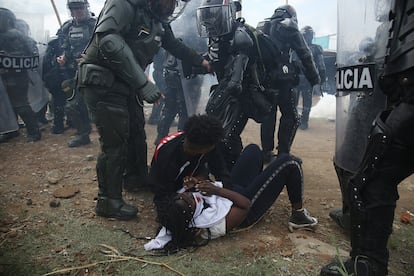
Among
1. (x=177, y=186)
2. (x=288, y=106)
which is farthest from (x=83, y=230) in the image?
(x=288, y=106)

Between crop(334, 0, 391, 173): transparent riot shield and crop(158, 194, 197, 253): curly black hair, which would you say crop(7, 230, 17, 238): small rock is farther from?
crop(334, 0, 391, 173): transparent riot shield

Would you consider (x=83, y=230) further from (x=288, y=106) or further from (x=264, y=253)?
(x=288, y=106)

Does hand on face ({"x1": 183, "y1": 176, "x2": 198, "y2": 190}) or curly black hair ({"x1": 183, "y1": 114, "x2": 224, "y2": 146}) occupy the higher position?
curly black hair ({"x1": 183, "y1": 114, "x2": 224, "y2": 146})

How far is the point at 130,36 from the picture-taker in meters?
2.79

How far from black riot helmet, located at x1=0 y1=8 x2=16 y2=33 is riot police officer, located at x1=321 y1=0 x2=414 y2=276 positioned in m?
5.11

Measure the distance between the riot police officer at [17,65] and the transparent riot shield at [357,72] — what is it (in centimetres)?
454

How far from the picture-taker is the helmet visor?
3.43m

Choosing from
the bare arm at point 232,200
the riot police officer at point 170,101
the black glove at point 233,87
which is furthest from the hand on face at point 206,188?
the riot police officer at point 170,101

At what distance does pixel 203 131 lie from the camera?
2334 millimetres

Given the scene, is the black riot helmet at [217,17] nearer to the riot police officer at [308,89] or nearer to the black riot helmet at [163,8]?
the black riot helmet at [163,8]

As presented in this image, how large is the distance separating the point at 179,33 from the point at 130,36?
2.17 m

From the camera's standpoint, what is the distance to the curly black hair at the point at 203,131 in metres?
2.34

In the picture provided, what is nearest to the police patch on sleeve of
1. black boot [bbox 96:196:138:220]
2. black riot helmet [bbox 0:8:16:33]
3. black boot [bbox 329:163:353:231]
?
black boot [bbox 329:163:353:231]

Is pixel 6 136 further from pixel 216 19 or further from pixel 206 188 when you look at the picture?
pixel 206 188
